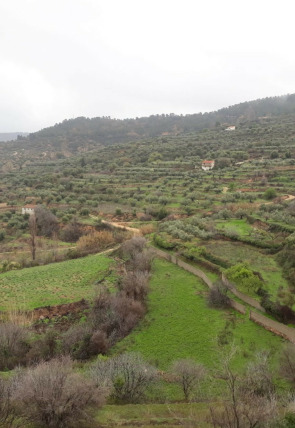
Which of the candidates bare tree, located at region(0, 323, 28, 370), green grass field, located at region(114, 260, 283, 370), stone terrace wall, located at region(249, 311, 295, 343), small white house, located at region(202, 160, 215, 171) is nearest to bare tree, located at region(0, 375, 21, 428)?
bare tree, located at region(0, 323, 28, 370)

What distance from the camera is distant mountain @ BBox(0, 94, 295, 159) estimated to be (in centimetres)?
13525

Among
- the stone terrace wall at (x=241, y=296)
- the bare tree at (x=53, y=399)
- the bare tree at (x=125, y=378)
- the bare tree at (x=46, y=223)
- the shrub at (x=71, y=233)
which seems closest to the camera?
the bare tree at (x=53, y=399)

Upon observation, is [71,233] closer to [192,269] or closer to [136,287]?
[192,269]

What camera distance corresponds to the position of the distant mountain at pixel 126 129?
135 m

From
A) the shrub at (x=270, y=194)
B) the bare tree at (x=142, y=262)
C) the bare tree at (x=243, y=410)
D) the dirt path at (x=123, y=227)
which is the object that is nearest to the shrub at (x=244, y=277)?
the bare tree at (x=142, y=262)

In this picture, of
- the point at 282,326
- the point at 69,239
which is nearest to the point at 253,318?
the point at 282,326

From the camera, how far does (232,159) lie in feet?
224

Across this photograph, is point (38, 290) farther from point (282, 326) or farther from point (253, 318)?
point (282, 326)

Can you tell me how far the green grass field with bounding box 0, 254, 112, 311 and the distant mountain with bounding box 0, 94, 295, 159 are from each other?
9750 centimetres

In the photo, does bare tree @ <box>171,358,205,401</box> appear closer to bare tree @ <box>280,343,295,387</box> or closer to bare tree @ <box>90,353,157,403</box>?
bare tree @ <box>90,353,157,403</box>

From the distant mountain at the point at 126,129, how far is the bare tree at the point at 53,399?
118 metres

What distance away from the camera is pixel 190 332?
19328 mm

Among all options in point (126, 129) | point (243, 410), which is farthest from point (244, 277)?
point (126, 129)

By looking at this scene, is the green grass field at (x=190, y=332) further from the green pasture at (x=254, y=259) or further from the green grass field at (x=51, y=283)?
the green grass field at (x=51, y=283)
